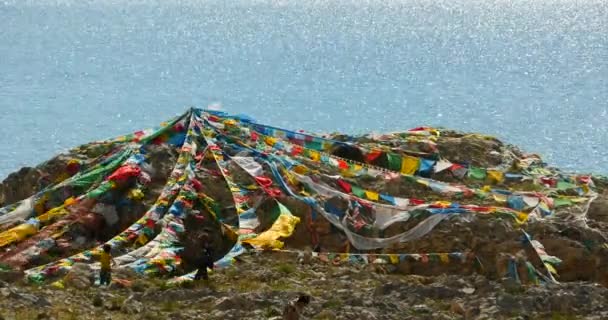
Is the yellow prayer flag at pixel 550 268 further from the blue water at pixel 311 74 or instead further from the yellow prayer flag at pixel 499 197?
the blue water at pixel 311 74

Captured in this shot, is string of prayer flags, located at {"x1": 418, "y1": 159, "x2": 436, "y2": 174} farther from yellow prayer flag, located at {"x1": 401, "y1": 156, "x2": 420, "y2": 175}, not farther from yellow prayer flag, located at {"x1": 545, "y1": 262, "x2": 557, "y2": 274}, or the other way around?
yellow prayer flag, located at {"x1": 545, "y1": 262, "x2": 557, "y2": 274}

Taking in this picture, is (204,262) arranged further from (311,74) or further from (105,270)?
(311,74)

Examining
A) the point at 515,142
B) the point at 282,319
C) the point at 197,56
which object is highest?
the point at 197,56

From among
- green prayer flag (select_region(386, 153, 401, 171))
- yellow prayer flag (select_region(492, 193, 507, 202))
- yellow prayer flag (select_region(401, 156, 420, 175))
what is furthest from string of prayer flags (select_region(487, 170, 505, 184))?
yellow prayer flag (select_region(492, 193, 507, 202))

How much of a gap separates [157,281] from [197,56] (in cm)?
9164

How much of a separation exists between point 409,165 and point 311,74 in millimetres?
66598

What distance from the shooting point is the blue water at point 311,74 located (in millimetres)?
75875

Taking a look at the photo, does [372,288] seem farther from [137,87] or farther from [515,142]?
[137,87]

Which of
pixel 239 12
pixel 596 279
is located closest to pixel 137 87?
pixel 596 279

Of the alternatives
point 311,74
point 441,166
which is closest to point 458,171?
point 441,166

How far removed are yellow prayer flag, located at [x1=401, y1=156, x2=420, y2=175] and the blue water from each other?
26.6m

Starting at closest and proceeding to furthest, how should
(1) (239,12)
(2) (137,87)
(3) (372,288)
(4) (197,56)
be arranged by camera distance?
(3) (372,288), (2) (137,87), (4) (197,56), (1) (239,12)

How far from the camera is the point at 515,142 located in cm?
7094

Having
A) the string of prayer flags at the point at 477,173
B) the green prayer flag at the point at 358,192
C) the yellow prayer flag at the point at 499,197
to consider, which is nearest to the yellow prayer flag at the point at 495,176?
the string of prayer flags at the point at 477,173
